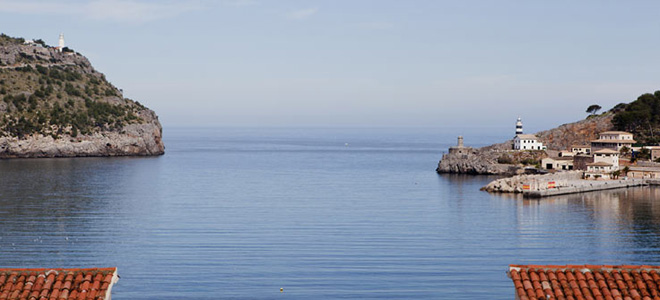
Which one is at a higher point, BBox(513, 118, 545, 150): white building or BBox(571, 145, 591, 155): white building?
BBox(513, 118, 545, 150): white building

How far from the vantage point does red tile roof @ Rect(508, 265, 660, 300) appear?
14148 mm

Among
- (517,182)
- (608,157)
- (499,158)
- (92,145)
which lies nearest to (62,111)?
(92,145)

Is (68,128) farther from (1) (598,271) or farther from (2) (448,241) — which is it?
(1) (598,271)

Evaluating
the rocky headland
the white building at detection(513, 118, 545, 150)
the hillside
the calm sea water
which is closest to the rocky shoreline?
the hillside

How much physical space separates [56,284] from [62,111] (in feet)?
521

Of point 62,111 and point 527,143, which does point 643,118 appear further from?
point 62,111

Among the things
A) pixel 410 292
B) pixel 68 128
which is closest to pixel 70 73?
pixel 68 128

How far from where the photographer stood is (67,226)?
57906 millimetres

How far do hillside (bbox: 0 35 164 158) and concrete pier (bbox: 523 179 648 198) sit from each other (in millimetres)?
99416

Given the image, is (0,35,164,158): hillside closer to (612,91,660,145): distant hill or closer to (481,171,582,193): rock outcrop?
(481,171,582,193): rock outcrop

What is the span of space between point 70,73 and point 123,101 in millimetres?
15600

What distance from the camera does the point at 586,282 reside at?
576 inches

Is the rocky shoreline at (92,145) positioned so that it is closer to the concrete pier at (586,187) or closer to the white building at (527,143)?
the white building at (527,143)

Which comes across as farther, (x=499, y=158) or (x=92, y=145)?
(x=92, y=145)
